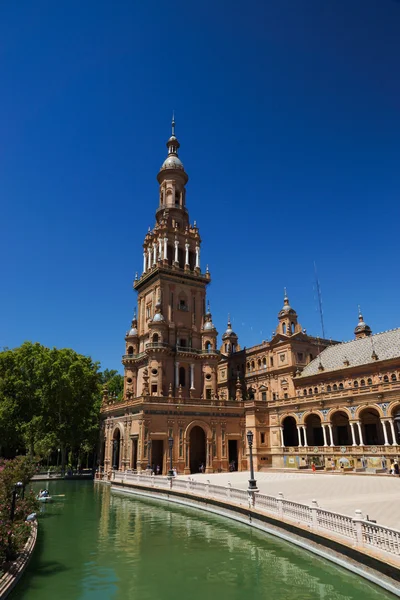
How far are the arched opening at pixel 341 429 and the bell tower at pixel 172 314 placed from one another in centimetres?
1390

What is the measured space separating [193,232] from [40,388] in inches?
1099

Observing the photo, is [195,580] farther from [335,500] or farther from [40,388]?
[40,388]

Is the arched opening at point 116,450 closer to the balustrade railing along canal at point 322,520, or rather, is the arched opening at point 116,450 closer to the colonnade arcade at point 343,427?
the colonnade arcade at point 343,427

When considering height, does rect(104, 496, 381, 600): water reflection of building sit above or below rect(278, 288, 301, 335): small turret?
below

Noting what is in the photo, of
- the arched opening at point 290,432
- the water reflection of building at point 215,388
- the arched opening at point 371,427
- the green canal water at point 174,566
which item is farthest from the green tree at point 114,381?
the green canal water at point 174,566

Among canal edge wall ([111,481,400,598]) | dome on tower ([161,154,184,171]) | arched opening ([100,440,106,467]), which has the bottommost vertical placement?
canal edge wall ([111,481,400,598])

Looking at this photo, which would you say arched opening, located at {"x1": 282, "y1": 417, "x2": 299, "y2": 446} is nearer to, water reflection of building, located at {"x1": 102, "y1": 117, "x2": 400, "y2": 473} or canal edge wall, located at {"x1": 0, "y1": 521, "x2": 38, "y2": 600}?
water reflection of building, located at {"x1": 102, "y1": 117, "x2": 400, "y2": 473}

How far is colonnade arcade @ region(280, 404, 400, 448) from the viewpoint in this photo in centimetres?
3819

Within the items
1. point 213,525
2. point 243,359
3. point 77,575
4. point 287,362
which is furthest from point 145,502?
point 243,359

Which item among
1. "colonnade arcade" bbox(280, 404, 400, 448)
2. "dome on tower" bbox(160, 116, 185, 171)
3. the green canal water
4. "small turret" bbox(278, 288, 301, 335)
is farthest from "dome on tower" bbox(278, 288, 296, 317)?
the green canal water

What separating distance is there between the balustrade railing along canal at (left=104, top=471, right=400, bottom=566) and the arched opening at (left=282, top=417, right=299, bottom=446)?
25831 millimetres

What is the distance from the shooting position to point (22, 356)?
4881 centimetres

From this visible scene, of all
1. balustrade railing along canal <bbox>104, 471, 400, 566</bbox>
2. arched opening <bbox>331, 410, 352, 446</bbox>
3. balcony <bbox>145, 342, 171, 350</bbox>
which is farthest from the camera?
balcony <bbox>145, 342, 171, 350</bbox>

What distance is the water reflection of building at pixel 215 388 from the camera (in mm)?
41562
